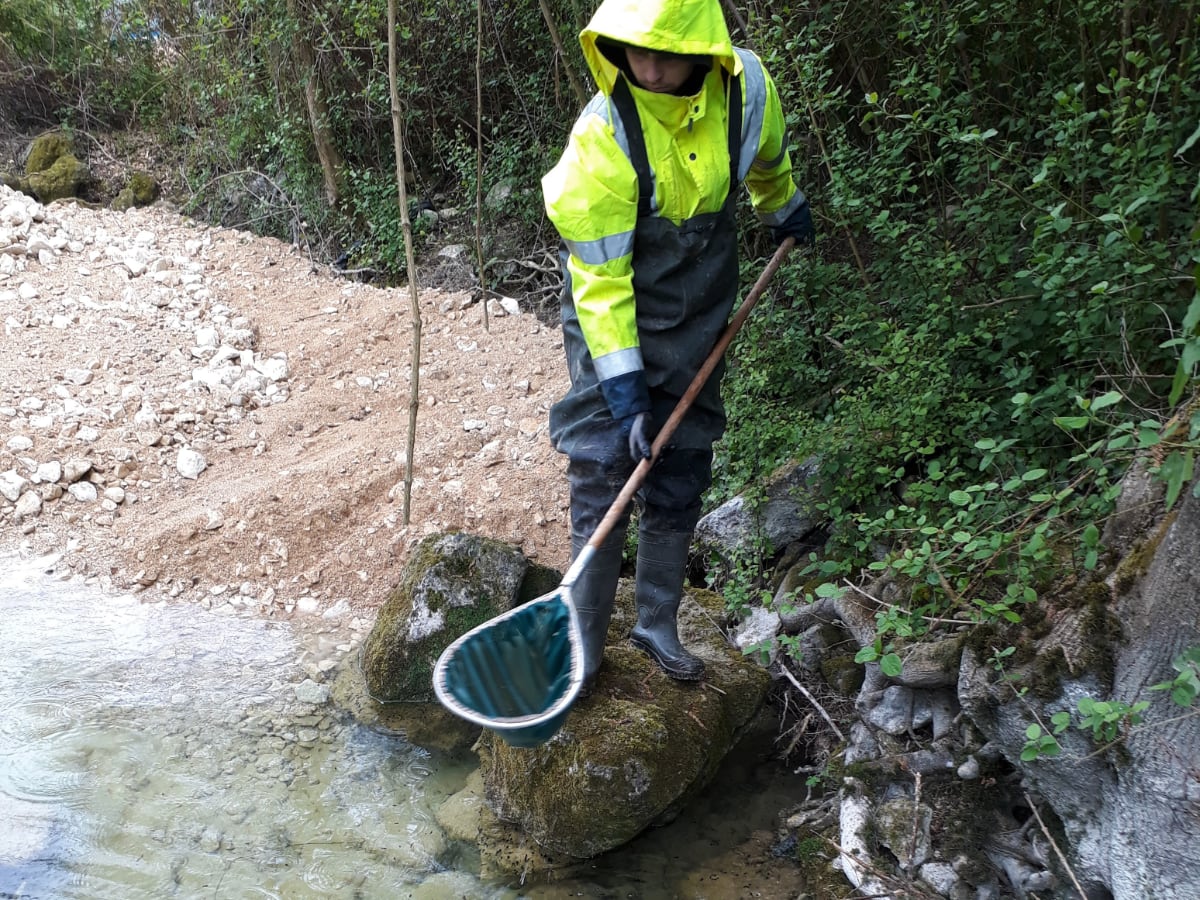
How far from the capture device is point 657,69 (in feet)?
7.04

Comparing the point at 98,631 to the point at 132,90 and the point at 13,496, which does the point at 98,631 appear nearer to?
the point at 13,496

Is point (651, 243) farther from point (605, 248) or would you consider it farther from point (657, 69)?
point (657, 69)

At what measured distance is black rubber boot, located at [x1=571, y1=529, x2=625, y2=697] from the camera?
2.59 m

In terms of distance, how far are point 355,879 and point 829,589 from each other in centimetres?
158

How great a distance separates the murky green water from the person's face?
2.10 meters

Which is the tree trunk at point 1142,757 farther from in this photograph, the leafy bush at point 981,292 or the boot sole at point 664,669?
the boot sole at point 664,669

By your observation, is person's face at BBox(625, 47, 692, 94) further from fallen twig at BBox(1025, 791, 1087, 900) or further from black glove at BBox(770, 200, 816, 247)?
fallen twig at BBox(1025, 791, 1087, 900)

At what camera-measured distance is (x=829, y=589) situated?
2322 mm

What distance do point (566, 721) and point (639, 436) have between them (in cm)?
95

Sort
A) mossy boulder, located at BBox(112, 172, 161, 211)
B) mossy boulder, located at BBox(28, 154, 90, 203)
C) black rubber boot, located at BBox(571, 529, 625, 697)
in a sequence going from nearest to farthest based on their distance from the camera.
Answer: black rubber boot, located at BBox(571, 529, 625, 697), mossy boulder, located at BBox(112, 172, 161, 211), mossy boulder, located at BBox(28, 154, 90, 203)

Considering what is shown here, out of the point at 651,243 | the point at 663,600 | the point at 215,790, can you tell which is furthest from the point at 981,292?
the point at 215,790

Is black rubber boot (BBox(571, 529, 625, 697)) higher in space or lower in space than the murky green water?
higher

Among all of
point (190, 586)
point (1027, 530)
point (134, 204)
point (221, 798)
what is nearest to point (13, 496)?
point (190, 586)

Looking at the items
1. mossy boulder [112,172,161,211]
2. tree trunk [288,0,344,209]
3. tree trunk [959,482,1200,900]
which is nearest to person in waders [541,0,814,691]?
tree trunk [959,482,1200,900]
